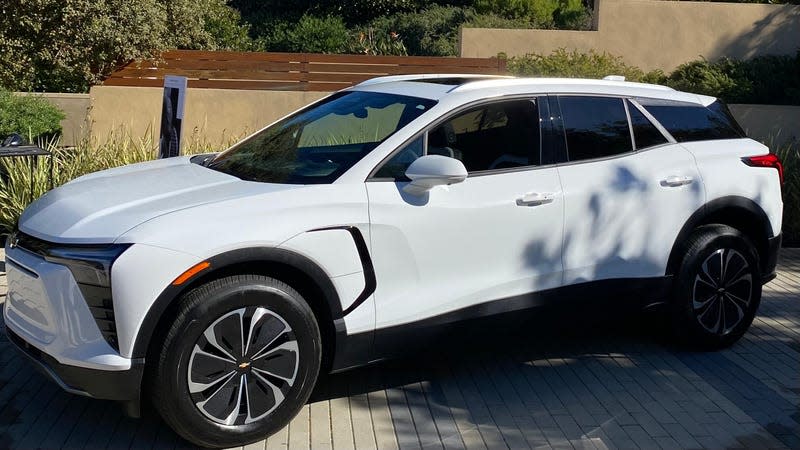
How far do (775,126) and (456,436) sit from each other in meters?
10.2

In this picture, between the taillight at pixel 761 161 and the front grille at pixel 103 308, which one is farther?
the taillight at pixel 761 161

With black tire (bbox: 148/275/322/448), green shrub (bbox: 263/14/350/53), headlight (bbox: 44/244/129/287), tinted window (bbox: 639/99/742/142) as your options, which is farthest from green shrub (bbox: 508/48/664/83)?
headlight (bbox: 44/244/129/287)

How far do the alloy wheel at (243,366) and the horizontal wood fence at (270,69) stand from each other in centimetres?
958

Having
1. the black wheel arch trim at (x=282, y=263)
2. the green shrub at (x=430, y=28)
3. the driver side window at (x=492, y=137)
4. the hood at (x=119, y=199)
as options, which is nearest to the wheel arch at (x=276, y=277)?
the black wheel arch trim at (x=282, y=263)

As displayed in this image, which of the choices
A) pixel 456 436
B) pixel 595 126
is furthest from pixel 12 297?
pixel 595 126

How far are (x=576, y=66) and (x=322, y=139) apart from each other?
31.3 ft

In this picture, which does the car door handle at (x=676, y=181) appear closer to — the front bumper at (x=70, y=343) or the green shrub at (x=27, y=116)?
the front bumper at (x=70, y=343)

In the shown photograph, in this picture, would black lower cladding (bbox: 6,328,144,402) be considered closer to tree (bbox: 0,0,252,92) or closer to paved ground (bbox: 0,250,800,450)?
paved ground (bbox: 0,250,800,450)

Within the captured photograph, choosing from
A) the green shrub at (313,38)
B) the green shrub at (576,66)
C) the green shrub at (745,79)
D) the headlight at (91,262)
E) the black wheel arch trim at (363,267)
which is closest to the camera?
the headlight at (91,262)

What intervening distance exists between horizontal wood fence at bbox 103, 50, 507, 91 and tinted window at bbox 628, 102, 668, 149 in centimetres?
820

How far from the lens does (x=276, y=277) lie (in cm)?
458

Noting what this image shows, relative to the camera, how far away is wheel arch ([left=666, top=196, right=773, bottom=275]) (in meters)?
5.82

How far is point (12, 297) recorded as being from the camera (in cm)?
476

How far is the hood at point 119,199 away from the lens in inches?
170
